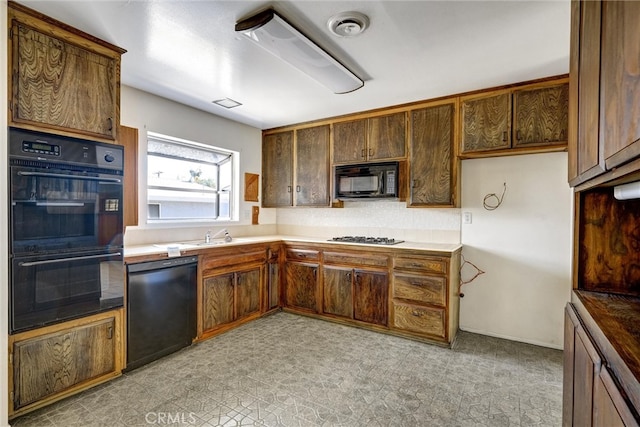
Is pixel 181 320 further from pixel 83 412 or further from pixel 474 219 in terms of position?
pixel 474 219

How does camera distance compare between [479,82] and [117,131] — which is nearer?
[117,131]

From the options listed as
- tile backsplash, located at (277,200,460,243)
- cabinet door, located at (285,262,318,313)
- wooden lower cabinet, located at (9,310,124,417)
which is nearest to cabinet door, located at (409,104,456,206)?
tile backsplash, located at (277,200,460,243)

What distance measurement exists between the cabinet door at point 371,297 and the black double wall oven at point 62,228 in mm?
2198

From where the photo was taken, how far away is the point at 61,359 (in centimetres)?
206

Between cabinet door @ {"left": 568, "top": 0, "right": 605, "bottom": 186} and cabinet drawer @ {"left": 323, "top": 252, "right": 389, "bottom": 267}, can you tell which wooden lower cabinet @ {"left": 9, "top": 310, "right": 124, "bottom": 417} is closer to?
cabinet drawer @ {"left": 323, "top": 252, "right": 389, "bottom": 267}

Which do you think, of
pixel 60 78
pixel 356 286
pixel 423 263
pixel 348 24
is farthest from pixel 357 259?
pixel 60 78

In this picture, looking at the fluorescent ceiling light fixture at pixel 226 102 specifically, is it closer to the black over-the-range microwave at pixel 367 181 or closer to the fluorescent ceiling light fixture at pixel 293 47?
the fluorescent ceiling light fixture at pixel 293 47

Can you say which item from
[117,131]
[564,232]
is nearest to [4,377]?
[117,131]

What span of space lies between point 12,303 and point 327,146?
3.20 meters

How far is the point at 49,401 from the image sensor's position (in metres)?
2.02

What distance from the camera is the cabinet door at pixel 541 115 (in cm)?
273

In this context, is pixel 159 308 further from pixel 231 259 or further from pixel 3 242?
pixel 3 242

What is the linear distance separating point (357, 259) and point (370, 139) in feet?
4.60

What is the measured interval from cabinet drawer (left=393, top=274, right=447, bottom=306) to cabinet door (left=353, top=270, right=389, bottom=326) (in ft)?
0.43
